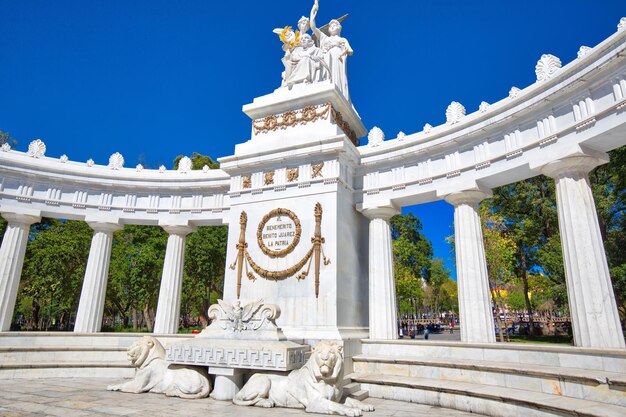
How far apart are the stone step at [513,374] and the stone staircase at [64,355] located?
11771 millimetres

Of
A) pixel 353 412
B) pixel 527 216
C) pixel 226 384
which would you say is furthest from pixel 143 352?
pixel 527 216

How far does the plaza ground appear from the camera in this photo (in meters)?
10.2

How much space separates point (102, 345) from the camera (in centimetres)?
2120

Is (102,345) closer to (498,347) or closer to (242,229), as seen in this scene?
(242,229)

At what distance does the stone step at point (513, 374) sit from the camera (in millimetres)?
9852

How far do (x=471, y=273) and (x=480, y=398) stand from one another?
657 cm

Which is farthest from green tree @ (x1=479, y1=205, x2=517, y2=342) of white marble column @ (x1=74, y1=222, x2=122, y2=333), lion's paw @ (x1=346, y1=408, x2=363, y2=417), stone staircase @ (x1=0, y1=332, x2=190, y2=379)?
white marble column @ (x1=74, y1=222, x2=122, y2=333)

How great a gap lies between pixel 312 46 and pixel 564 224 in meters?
15.5

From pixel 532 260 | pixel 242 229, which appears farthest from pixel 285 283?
pixel 532 260

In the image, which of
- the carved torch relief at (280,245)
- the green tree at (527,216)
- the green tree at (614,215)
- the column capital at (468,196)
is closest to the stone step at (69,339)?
the carved torch relief at (280,245)

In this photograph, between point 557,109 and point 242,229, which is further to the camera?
point 242,229

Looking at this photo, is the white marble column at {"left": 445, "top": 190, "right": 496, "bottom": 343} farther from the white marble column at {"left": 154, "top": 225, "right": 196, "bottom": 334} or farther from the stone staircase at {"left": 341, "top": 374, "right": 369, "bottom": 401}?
the white marble column at {"left": 154, "top": 225, "right": 196, "bottom": 334}

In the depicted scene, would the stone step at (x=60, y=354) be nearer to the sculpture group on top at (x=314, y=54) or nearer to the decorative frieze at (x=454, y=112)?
the sculpture group on top at (x=314, y=54)

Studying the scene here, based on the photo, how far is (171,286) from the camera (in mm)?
24062
